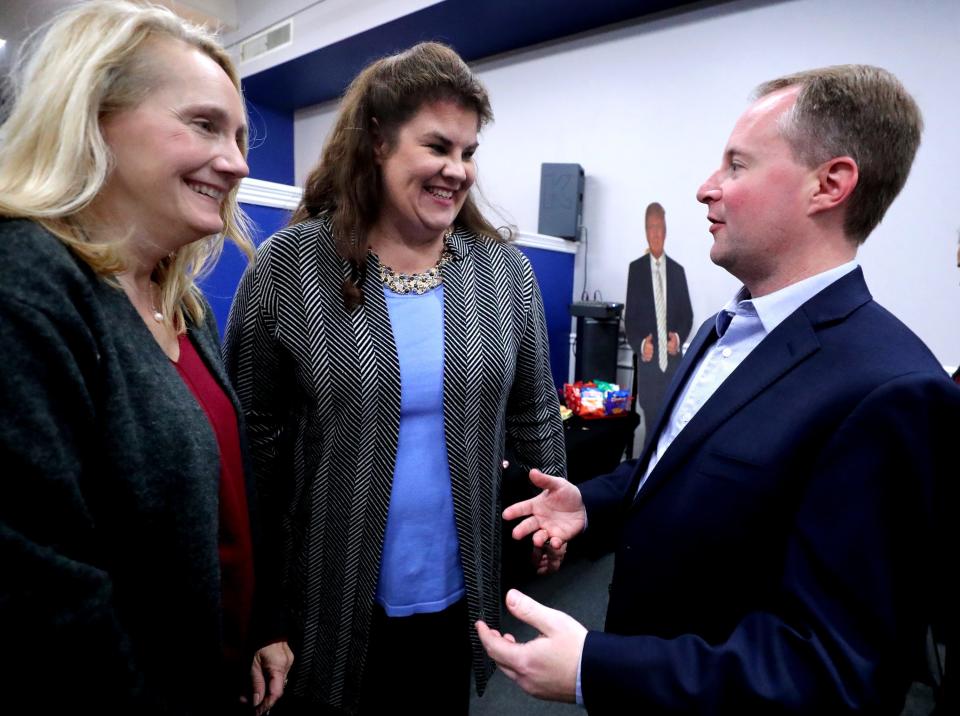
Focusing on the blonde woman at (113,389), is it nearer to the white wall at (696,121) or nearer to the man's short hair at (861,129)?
the man's short hair at (861,129)

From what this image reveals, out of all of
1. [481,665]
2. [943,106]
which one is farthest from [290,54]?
[481,665]

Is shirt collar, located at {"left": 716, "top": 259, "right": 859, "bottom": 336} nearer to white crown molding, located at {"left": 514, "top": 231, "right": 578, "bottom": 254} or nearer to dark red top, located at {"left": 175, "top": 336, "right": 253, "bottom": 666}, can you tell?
dark red top, located at {"left": 175, "top": 336, "right": 253, "bottom": 666}

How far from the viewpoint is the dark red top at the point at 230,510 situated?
0.82m

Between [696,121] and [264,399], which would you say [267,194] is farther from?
[696,121]

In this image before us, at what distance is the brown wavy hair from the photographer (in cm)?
98

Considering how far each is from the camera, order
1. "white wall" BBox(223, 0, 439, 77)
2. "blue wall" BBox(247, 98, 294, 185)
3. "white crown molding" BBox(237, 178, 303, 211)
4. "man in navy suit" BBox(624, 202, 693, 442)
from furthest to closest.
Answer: "blue wall" BBox(247, 98, 294, 185) → "white wall" BBox(223, 0, 439, 77) → "man in navy suit" BBox(624, 202, 693, 442) → "white crown molding" BBox(237, 178, 303, 211)

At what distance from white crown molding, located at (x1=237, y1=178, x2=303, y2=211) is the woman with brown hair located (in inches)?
21.8

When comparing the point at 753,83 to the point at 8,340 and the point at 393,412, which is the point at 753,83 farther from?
the point at 8,340

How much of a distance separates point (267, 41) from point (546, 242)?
2806 millimetres

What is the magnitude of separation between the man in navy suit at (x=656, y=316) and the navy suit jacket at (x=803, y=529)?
1.89 m

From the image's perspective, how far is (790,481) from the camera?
0.65 meters

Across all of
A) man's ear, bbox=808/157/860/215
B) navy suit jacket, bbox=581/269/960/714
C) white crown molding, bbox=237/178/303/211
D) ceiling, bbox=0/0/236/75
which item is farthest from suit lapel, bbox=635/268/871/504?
ceiling, bbox=0/0/236/75

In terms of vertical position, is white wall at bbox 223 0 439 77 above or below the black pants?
above

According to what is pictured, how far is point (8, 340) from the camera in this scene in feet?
1.69
